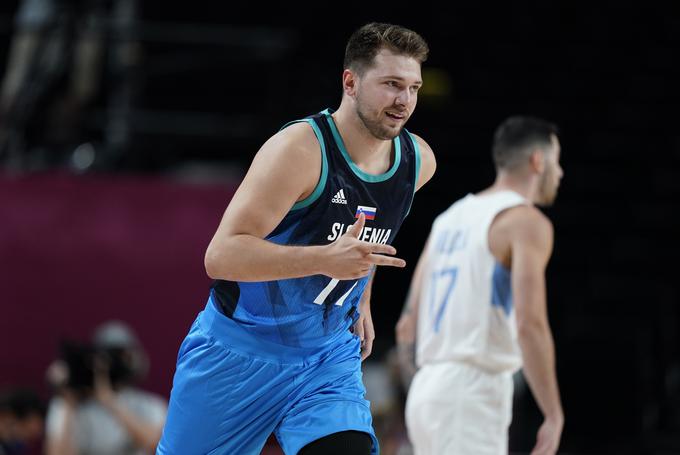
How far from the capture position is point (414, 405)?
5.39 metres

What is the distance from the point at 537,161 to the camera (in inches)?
218

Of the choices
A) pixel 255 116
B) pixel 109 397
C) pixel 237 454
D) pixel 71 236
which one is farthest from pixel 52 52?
pixel 237 454

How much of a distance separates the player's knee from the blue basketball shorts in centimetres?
9

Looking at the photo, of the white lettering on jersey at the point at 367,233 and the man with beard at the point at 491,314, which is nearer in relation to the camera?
the white lettering on jersey at the point at 367,233

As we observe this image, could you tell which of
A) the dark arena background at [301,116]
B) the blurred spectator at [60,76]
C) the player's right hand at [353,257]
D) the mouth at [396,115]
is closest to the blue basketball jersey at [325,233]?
the mouth at [396,115]

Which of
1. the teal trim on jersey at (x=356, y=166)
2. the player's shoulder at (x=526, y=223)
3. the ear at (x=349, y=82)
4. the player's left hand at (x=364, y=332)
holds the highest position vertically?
the ear at (x=349, y=82)

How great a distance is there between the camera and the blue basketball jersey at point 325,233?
13.4ft

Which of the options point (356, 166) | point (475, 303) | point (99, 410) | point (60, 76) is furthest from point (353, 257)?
point (60, 76)

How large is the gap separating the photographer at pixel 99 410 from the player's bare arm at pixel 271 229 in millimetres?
3744

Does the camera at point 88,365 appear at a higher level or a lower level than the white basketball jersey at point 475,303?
lower

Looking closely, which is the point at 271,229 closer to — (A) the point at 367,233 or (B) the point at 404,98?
(A) the point at 367,233

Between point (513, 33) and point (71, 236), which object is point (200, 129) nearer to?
point (71, 236)

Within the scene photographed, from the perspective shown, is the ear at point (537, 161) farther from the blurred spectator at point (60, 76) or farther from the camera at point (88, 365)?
the blurred spectator at point (60, 76)

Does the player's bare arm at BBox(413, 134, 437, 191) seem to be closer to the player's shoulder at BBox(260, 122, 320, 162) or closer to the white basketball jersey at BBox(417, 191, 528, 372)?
the player's shoulder at BBox(260, 122, 320, 162)
